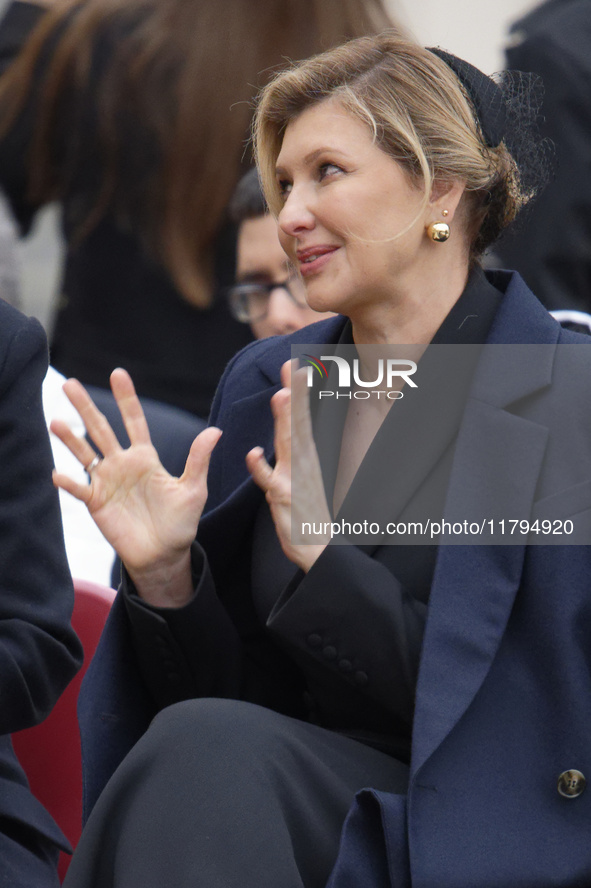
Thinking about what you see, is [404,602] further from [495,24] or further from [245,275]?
[495,24]

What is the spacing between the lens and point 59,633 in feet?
7.24

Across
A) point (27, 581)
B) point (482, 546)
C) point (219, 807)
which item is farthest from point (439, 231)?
point (219, 807)

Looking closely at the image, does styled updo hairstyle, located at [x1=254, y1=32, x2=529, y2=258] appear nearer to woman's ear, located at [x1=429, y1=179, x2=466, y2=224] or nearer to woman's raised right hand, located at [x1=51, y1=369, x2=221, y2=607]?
woman's ear, located at [x1=429, y1=179, x2=466, y2=224]

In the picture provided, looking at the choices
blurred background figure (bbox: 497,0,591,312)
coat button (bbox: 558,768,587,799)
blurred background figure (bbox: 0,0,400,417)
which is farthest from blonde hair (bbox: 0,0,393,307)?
coat button (bbox: 558,768,587,799)

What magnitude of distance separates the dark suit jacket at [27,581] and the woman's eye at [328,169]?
1.92 ft

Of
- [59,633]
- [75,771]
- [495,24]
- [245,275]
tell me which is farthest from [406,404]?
[495,24]

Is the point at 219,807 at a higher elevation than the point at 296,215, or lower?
lower

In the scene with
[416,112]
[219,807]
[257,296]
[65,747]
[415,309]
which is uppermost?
[416,112]

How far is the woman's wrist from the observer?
2.35m

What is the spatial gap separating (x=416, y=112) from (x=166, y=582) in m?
0.89

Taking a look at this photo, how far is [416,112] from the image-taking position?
2408 millimetres

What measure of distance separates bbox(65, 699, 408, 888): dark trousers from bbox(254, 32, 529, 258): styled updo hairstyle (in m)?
0.94

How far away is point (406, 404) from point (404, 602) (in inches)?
15.3

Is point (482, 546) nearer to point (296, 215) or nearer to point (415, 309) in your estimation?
point (415, 309)
